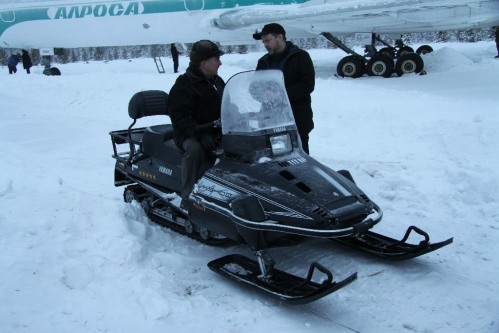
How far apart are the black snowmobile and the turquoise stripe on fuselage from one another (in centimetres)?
998

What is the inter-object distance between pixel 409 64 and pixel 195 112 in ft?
32.8

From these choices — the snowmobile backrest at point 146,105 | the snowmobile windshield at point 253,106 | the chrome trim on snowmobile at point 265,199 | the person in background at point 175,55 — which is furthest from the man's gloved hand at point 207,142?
the person in background at point 175,55

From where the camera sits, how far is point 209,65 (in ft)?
14.1

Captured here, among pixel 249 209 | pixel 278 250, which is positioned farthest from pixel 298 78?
pixel 249 209

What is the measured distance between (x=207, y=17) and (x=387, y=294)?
12.6 m

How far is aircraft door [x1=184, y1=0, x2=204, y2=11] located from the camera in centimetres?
1457

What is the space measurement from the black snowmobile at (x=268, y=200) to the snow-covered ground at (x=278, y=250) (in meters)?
0.15

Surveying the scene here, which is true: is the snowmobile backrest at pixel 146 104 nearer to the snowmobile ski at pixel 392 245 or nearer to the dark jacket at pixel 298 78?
the dark jacket at pixel 298 78

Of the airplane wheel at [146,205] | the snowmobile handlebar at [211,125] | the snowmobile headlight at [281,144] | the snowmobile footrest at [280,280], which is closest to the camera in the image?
the snowmobile footrest at [280,280]

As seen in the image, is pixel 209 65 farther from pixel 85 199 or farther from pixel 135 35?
pixel 135 35

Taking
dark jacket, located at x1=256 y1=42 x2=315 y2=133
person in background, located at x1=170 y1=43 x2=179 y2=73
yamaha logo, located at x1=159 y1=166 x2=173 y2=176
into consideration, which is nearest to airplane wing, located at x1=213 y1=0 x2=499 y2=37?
person in background, located at x1=170 y1=43 x2=179 y2=73

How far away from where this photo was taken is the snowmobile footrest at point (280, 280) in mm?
3221

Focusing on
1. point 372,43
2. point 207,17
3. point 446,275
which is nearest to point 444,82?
point 372,43

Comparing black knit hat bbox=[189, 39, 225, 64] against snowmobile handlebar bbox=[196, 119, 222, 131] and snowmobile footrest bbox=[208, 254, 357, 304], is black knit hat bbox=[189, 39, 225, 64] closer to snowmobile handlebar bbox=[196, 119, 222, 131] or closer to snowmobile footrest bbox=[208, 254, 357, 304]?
snowmobile handlebar bbox=[196, 119, 222, 131]
